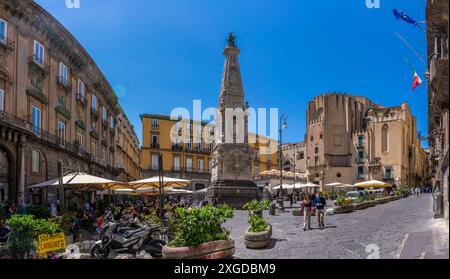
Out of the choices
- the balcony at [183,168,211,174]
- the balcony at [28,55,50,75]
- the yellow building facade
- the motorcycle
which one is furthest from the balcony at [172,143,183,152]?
the motorcycle

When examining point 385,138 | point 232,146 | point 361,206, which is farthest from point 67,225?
point 385,138

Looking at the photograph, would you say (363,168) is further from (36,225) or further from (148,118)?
(36,225)

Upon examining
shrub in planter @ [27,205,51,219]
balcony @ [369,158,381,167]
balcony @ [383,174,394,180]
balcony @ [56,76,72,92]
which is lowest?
balcony @ [383,174,394,180]

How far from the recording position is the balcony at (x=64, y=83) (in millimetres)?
29031

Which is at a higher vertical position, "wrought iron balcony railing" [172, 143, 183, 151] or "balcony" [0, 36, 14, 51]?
"balcony" [0, 36, 14, 51]

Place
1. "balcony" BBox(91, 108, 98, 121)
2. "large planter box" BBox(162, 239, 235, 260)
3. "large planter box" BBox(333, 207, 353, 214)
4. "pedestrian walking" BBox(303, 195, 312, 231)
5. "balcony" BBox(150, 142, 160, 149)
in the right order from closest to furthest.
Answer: "large planter box" BBox(162, 239, 235, 260), "pedestrian walking" BBox(303, 195, 312, 231), "large planter box" BBox(333, 207, 353, 214), "balcony" BBox(91, 108, 98, 121), "balcony" BBox(150, 142, 160, 149)

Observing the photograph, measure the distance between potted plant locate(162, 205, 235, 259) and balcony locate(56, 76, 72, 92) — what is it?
2395cm

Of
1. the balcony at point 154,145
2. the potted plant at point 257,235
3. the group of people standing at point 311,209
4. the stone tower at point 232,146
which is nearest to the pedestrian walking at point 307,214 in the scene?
the group of people standing at point 311,209

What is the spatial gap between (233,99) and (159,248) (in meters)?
21.4

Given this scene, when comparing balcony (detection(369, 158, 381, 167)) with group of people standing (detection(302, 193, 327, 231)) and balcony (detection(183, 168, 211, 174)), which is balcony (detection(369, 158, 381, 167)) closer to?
balcony (detection(183, 168, 211, 174))

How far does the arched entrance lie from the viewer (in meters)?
21.8

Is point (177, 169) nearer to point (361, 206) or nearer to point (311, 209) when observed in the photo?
point (361, 206)
